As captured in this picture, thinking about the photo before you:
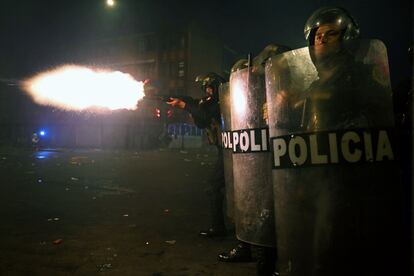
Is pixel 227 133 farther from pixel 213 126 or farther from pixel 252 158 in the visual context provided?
pixel 213 126

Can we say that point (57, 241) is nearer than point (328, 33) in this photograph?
No

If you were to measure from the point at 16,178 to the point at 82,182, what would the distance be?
82.5 inches

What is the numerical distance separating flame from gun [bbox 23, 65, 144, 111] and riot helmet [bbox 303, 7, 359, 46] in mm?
4131

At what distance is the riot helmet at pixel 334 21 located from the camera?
2.61m

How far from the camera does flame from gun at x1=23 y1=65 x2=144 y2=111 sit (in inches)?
278

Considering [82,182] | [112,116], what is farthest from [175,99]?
[112,116]

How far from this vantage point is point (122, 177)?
11.2 m

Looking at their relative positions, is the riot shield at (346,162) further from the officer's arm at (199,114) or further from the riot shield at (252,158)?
the officer's arm at (199,114)

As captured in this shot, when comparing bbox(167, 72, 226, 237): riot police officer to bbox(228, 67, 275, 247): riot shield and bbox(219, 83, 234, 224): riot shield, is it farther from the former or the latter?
bbox(228, 67, 275, 247): riot shield

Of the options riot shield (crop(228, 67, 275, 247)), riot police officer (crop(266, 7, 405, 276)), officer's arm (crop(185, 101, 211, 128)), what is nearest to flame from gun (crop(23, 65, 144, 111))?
officer's arm (crop(185, 101, 211, 128))

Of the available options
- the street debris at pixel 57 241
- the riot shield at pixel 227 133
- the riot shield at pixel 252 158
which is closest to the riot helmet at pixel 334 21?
the riot shield at pixel 252 158

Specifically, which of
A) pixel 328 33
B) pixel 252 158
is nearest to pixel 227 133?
pixel 252 158

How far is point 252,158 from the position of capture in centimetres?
279

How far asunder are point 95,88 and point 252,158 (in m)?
6.38
